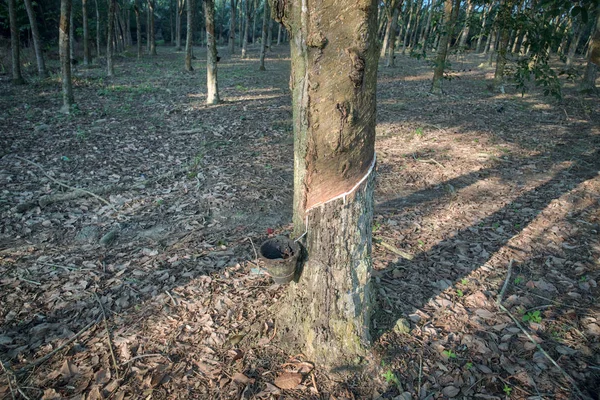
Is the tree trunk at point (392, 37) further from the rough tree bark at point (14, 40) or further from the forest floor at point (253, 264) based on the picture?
the rough tree bark at point (14, 40)

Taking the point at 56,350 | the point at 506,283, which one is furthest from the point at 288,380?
the point at 506,283

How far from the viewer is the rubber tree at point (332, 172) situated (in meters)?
1.94

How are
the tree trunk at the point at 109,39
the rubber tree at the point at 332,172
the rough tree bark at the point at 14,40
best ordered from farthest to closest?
the tree trunk at the point at 109,39 → the rough tree bark at the point at 14,40 → the rubber tree at the point at 332,172

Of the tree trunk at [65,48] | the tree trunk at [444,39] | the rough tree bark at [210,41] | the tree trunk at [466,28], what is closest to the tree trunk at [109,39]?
the tree trunk at [65,48]

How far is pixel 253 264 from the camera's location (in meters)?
3.59

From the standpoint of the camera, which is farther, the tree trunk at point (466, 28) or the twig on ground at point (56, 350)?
the tree trunk at point (466, 28)

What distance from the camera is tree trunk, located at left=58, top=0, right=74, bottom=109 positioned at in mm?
8036

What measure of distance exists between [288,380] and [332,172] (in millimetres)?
1498

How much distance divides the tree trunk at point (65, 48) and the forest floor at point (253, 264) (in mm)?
1131

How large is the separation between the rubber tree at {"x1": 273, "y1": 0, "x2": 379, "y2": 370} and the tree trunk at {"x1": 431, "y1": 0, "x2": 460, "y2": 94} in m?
9.86

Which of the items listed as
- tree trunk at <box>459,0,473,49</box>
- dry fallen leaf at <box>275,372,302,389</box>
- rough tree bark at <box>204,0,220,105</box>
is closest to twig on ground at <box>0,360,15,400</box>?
dry fallen leaf at <box>275,372,302,389</box>

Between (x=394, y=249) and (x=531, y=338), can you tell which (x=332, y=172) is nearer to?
(x=394, y=249)

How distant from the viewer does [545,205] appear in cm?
473

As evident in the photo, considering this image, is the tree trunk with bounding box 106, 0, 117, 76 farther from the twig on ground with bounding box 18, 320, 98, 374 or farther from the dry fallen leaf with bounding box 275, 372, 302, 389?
the dry fallen leaf with bounding box 275, 372, 302, 389
